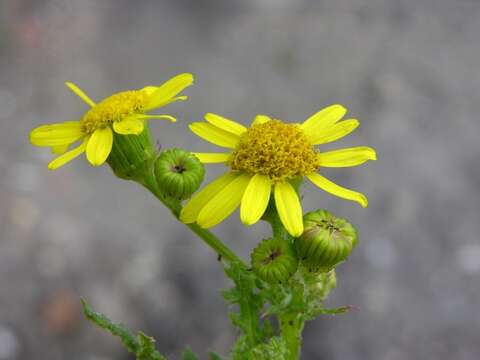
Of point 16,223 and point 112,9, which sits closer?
point 16,223

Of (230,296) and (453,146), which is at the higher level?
(453,146)

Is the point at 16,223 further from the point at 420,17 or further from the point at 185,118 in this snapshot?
the point at 420,17

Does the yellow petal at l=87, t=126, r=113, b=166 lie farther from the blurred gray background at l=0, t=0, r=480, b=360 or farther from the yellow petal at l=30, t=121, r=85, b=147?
the blurred gray background at l=0, t=0, r=480, b=360

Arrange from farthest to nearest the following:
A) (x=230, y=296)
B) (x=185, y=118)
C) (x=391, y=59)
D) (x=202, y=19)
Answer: (x=202, y=19)
(x=391, y=59)
(x=185, y=118)
(x=230, y=296)

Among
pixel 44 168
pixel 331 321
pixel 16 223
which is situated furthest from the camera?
pixel 44 168

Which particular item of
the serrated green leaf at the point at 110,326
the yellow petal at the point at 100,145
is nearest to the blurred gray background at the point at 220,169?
the serrated green leaf at the point at 110,326

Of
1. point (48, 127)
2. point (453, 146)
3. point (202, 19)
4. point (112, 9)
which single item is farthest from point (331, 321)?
point (112, 9)

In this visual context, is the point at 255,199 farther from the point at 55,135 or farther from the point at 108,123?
the point at 55,135
